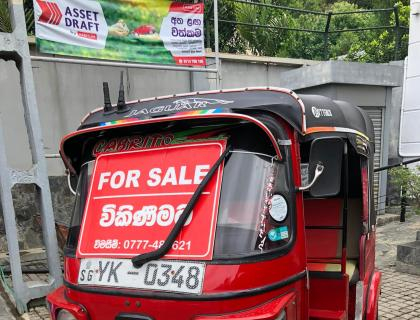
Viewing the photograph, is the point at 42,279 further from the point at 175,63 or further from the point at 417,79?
the point at 417,79

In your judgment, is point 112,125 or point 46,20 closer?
point 112,125

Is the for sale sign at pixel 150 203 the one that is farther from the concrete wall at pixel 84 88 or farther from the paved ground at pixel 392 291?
the concrete wall at pixel 84 88

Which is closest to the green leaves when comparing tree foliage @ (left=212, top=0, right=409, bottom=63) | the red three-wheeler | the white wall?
the red three-wheeler

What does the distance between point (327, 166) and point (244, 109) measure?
1.84ft

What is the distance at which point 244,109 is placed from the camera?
2357 mm

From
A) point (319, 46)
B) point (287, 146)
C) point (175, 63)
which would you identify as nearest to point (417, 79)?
point (319, 46)

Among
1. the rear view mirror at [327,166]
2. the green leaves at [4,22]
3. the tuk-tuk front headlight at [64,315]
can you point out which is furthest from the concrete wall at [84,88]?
the rear view mirror at [327,166]

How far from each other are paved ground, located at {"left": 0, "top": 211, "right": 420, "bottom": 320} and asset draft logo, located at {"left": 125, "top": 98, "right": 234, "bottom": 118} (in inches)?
120

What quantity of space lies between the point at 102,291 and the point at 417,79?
8.67 m

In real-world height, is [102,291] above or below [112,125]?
below

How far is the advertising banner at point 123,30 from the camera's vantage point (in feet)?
19.7

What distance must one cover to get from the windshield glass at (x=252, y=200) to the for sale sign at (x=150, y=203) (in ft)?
0.20

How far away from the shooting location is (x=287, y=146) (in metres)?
2.33

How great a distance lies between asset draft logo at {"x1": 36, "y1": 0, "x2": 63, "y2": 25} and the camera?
5.87 m
